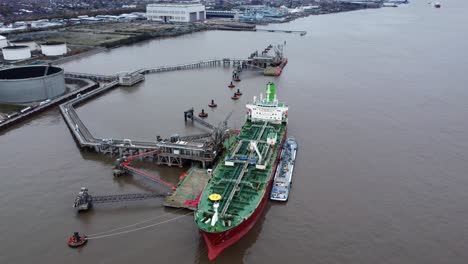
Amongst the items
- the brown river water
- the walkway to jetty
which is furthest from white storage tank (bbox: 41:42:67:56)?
the walkway to jetty

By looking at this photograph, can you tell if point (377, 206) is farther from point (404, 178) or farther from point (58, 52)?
point (58, 52)

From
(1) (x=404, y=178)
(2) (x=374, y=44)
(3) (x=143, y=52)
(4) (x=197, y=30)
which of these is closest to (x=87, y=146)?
(1) (x=404, y=178)

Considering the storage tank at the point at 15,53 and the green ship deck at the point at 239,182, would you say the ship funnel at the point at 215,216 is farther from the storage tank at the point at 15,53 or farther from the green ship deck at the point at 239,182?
the storage tank at the point at 15,53

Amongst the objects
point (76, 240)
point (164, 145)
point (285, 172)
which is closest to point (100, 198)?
point (76, 240)

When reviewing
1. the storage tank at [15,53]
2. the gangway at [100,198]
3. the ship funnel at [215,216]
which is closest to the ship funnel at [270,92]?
the gangway at [100,198]

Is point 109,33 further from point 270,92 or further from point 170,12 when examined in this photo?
point 270,92

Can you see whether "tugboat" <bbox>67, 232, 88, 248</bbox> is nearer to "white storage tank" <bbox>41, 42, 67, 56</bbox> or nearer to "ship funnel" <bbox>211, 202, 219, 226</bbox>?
"ship funnel" <bbox>211, 202, 219, 226</bbox>

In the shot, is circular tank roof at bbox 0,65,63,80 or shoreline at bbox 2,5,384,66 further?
shoreline at bbox 2,5,384,66
